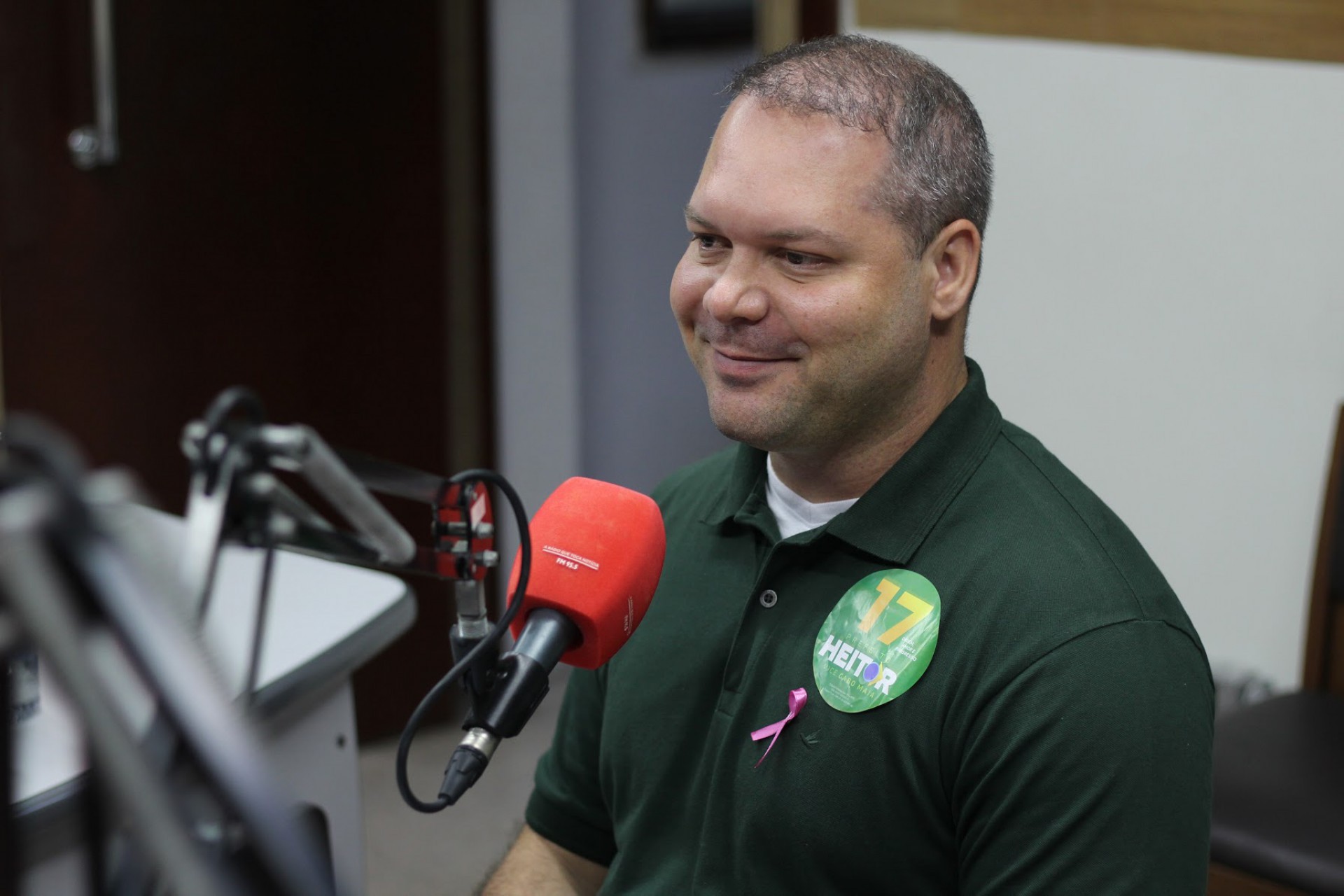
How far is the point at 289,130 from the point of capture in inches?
102

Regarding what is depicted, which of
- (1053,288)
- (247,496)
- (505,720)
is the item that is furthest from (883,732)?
(1053,288)

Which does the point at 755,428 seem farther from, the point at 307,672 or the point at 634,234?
the point at 634,234

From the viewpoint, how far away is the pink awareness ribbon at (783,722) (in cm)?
97

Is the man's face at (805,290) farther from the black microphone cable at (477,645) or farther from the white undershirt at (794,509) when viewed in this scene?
the black microphone cable at (477,645)

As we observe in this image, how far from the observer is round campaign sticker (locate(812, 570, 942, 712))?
929mm

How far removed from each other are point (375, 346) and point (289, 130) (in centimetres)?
47

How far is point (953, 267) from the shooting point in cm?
107

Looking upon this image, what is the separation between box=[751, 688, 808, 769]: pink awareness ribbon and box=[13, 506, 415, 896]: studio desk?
15.0 inches

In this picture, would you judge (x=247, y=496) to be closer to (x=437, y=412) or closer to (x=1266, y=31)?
(x=1266, y=31)

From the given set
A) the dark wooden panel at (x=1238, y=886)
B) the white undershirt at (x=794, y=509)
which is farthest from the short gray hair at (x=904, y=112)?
the dark wooden panel at (x=1238, y=886)

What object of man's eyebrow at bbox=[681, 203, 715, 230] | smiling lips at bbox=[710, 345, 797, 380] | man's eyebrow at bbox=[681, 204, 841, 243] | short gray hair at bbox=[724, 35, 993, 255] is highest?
short gray hair at bbox=[724, 35, 993, 255]

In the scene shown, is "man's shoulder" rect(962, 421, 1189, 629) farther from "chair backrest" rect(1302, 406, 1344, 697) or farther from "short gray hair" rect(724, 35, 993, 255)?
"chair backrest" rect(1302, 406, 1344, 697)

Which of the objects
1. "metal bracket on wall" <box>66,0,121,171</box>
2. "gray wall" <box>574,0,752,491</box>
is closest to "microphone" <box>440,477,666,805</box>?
"metal bracket on wall" <box>66,0,121,171</box>

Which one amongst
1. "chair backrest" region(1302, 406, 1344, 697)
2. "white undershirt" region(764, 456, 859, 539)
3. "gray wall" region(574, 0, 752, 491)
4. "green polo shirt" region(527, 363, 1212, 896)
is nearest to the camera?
"green polo shirt" region(527, 363, 1212, 896)
